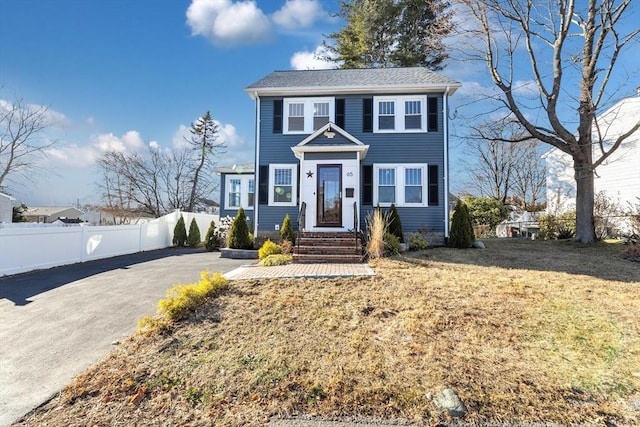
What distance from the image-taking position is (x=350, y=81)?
13297 mm

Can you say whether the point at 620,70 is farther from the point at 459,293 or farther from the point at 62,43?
the point at 62,43

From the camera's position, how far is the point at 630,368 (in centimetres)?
359

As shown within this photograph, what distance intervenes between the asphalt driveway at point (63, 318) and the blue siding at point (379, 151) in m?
5.30

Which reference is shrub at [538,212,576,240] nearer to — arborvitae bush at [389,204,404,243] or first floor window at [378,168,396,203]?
first floor window at [378,168,396,203]

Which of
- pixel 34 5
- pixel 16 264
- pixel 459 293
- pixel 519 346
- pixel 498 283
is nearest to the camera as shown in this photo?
pixel 519 346

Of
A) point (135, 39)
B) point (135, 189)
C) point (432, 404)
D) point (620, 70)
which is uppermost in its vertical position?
point (135, 39)

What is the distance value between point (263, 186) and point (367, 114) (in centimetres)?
519

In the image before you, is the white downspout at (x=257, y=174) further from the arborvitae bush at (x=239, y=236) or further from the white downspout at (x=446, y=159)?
the white downspout at (x=446, y=159)

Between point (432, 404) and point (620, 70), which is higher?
point (620, 70)

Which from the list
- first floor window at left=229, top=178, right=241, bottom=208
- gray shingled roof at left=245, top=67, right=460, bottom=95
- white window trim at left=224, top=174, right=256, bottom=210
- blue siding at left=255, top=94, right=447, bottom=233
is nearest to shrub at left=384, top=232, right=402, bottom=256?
blue siding at left=255, top=94, right=447, bottom=233

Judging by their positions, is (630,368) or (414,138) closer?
(630,368)

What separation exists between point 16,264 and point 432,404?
34.9ft

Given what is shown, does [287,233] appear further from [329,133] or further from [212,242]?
[212,242]

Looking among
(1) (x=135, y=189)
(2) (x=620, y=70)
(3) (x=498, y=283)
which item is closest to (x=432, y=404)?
(3) (x=498, y=283)
